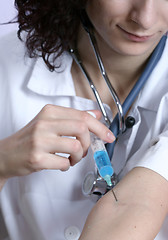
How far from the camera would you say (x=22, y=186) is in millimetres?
1227

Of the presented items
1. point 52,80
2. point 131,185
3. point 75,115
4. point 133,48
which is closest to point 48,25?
point 52,80

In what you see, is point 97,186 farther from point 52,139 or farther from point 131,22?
point 131,22

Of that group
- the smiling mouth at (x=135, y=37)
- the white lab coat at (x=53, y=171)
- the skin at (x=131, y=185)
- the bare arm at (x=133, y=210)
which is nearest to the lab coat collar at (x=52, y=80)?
the white lab coat at (x=53, y=171)

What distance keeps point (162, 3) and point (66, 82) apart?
1.30 ft

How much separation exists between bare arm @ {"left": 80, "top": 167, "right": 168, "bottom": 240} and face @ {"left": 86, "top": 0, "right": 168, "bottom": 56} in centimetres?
34

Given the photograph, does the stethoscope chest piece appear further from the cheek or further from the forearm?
the cheek

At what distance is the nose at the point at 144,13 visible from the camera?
971mm

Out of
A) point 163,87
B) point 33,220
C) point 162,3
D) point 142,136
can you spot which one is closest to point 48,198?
point 33,220

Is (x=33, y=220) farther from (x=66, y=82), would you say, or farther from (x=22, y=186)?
(x=66, y=82)

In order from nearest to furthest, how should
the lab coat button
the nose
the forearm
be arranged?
1. the forearm
2. the nose
3. the lab coat button

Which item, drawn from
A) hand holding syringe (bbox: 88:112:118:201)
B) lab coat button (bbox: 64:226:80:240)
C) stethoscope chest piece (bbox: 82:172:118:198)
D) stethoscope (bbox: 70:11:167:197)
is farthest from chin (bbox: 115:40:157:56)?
lab coat button (bbox: 64:226:80:240)

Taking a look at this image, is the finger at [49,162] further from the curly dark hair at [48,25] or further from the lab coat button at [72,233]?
the curly dark hair at [48,25]

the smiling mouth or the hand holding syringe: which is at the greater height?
the smiling mouth

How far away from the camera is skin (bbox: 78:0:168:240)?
2.84 feet
